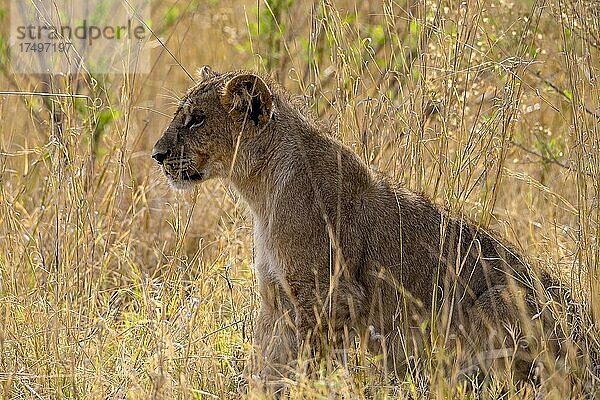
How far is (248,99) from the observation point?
Answer: 471cm

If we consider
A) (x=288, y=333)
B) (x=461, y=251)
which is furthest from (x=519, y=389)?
(x=288, y=333)

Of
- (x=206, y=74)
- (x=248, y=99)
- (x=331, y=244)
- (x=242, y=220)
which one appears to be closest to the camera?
(x=331, y=244)

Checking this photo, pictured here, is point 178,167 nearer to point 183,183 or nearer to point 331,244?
point 183,183

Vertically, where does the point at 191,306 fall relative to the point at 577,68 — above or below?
below

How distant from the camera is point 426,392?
13.9ft

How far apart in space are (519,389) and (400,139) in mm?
1515

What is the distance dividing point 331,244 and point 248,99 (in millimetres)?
707

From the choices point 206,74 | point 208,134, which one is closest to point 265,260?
point 208,134

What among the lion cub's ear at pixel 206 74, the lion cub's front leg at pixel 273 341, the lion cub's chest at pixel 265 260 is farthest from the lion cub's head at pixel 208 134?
the lion cub's front leg at pixel 273 341

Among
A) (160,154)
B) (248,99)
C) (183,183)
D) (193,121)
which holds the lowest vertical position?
(183,183)

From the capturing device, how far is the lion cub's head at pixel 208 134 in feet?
15.6

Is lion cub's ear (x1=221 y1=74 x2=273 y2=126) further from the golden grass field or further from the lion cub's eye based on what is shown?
Answer: the golden grass field

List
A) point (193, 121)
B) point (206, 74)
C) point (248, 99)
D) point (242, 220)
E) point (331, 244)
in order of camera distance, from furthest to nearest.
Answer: point (242, 220), point (206, 74), point (193, 121), point (248, 99), point (331, 244)

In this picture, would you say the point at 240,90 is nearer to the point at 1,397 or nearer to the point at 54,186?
the point at 54,186
